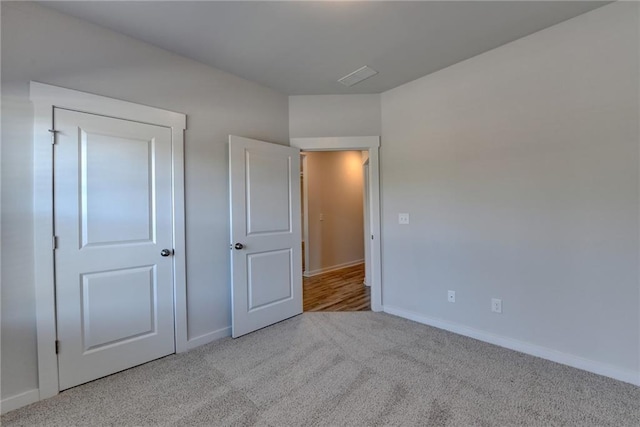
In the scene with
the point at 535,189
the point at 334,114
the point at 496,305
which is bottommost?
the point at 496,305

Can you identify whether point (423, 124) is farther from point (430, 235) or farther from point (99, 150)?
point (99, 150)

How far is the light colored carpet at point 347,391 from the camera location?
165cm

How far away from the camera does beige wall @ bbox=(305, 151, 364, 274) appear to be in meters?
5.39

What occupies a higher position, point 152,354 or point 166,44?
point 166,44

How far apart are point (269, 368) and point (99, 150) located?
205 cm

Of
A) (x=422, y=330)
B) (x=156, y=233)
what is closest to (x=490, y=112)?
(x=422, y=330)

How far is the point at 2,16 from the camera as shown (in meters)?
1.75

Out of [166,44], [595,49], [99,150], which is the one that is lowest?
[99,150]

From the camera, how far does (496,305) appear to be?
8.38 ft

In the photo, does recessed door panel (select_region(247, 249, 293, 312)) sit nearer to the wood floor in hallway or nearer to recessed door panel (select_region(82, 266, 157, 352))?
the wood floor in hallway

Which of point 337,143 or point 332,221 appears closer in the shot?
point 337,143

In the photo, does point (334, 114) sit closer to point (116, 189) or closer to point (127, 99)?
point (127, 99)

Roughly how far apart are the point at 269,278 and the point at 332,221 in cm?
284

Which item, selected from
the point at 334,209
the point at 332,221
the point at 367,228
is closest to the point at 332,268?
the point at 332,221
